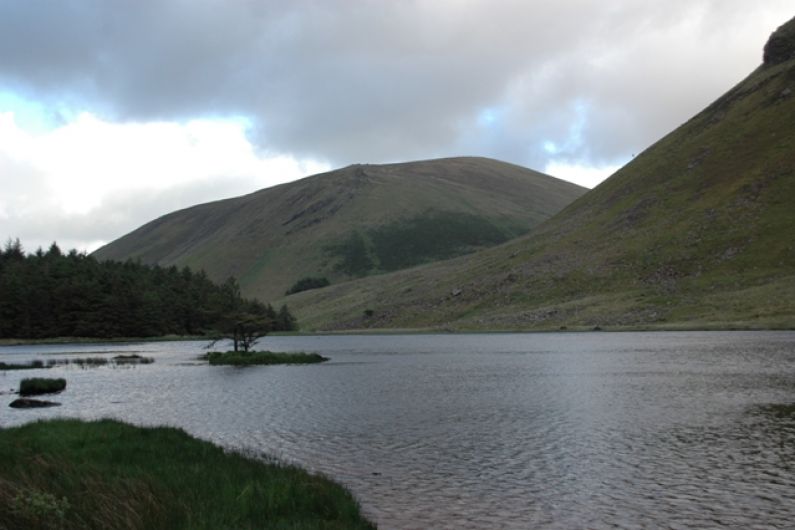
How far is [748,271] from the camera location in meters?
160

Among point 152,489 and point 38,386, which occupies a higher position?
point 38,386

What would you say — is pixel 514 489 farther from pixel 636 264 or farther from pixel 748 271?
pixel 636 264

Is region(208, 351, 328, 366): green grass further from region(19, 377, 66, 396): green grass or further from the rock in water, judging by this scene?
the rock in water

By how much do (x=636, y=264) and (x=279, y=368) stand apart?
13216cm

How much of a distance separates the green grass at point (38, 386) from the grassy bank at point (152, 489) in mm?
33583

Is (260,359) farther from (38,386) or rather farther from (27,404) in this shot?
(27,404)

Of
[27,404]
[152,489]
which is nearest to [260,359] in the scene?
[27,404]

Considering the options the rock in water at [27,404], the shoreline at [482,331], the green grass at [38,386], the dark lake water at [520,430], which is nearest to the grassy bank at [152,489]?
the dark lake water at [520,430]

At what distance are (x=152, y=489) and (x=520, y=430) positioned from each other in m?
21.6

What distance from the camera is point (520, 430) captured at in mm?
35688

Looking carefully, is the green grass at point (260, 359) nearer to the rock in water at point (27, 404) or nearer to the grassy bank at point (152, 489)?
the rock in water at point (27, 404)

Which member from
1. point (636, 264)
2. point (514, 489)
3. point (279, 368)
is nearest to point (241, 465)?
point (514, 489)

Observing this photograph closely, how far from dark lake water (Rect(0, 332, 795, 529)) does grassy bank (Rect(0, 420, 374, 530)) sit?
282 cm

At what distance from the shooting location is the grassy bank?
15.8 metres
